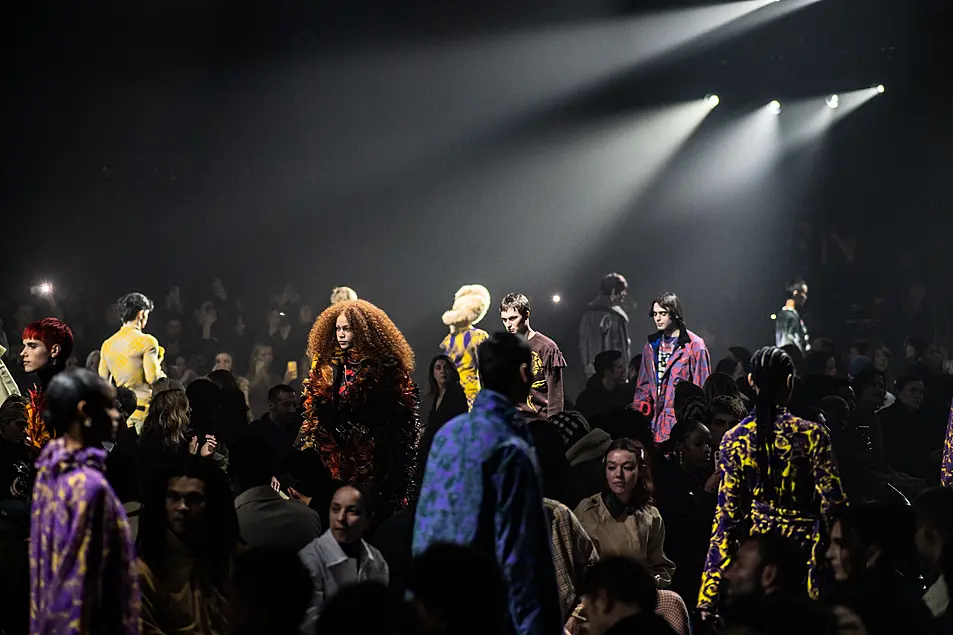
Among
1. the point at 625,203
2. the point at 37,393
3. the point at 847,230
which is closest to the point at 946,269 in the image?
the point at 847,230

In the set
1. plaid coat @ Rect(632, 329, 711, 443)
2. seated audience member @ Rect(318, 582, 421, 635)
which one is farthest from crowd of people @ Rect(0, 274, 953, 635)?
plaid coat @ Rect(632, 329, 711, 443)

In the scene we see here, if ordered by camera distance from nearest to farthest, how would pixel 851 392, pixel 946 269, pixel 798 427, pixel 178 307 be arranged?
pixel 798 427 → pixel 851 392 → pixel 178 307 → pixel 946 269

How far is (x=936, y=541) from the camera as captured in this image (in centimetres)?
576

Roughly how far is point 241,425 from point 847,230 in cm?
1659

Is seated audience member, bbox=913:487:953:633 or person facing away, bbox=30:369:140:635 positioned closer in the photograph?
person facing away, bbox=30:369:140:635

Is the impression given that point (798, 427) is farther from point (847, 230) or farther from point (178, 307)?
Result: point (847, 230)

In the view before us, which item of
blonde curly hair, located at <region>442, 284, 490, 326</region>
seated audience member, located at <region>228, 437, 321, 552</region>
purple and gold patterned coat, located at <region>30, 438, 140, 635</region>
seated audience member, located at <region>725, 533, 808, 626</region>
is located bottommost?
seated audience member, located at <region>725, 533, 808, 626</region>

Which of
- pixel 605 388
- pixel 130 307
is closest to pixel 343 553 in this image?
pixel 130 307

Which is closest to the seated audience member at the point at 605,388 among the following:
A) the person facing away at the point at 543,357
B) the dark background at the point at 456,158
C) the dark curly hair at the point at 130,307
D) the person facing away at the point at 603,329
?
the person facing away at the point at 603,329

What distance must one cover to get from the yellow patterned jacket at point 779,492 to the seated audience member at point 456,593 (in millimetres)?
2308

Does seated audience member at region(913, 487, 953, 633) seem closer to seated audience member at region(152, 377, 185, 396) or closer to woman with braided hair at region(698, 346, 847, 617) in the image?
woman with braided hair at region(698, 346, 847, 617)

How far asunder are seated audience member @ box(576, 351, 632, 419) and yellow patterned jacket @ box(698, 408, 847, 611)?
8.03 meters

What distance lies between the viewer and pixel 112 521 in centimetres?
400

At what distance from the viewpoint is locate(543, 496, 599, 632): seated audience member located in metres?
6.15
